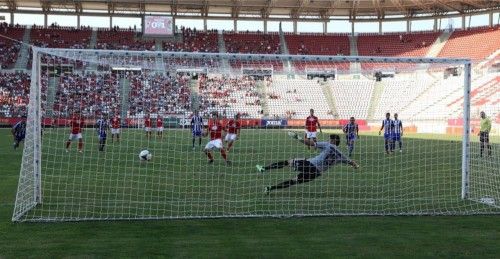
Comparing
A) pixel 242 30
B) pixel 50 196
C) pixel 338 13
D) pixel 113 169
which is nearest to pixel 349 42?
pixel 338 13

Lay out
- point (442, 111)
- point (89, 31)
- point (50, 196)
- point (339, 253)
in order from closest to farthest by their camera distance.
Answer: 1. point (339, 253)
2. point (50, 196)
3. point (442, 111)
4. point (89, 31)

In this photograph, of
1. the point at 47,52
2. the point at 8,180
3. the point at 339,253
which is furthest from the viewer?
the point at 8,180

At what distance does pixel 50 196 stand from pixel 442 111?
90.1 ft

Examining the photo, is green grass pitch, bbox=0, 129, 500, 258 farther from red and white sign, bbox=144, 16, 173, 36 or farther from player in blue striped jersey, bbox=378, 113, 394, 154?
red and white sign, bbox=144, 16, 173, 36

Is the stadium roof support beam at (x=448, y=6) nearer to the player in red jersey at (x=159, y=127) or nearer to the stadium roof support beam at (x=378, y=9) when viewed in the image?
the stadium roof support beam at (x=378, y=9)

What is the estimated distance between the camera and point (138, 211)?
9719mm

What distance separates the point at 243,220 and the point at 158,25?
49520 mm

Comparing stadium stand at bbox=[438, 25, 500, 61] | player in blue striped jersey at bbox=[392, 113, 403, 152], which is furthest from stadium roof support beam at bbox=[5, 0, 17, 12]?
player in blue striped jersey at bbox=[392, 113, 403, 152]

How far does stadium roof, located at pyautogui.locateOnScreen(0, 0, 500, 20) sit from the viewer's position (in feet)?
182

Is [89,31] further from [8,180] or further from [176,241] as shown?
[176,241]

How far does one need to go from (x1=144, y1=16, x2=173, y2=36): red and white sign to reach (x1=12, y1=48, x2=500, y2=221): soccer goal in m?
25.6

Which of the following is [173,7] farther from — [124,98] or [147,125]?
[147,125]

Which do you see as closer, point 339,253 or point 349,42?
point 339,253

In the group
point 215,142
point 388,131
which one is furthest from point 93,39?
point 215,142
